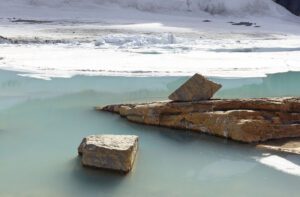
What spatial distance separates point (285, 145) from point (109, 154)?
3.16 meters

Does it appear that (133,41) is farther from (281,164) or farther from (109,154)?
(109,154)

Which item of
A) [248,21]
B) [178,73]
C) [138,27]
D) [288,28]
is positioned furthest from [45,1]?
[178,73]

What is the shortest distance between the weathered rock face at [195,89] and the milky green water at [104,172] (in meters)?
0.77

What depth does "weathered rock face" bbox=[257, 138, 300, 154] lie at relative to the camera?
26.2 feet

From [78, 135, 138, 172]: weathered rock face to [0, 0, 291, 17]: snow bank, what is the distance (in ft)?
131

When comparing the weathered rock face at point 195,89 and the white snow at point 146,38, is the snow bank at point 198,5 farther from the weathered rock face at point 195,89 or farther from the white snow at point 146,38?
the weathered rock face at point 195,89

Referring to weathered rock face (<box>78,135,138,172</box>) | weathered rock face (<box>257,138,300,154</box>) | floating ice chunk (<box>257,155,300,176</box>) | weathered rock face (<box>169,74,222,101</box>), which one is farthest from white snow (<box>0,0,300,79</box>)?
floating ice chunk (<box>257,155,300,176</box>)

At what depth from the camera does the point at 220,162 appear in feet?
24.5

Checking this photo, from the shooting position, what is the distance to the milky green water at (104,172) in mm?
6305

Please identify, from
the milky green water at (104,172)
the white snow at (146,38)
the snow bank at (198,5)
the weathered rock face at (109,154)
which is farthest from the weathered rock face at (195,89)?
the snow bank at (198,5)

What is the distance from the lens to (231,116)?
28.8 ft

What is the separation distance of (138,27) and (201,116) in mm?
27623

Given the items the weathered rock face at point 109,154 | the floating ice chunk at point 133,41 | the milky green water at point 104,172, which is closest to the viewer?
the milky green water at point 104,172

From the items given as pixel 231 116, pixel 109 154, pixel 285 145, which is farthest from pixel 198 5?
pixel 109 154
